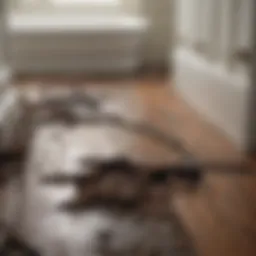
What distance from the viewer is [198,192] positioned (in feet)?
4.49

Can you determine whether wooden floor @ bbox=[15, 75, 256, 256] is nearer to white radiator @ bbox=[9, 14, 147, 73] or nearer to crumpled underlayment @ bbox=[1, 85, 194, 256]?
crumpled underlayment @ bbox=[1, 85, 194, 256]

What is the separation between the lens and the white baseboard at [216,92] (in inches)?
68.7

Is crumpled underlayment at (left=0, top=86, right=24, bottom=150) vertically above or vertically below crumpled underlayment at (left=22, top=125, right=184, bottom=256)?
below

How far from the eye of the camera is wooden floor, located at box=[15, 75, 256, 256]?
1.08 metres

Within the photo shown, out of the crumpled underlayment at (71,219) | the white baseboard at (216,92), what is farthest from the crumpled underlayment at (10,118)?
Result: the white baseboard at (216,92)

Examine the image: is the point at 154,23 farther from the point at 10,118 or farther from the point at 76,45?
the point at 10,118

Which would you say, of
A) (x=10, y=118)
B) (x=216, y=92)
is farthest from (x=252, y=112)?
(x=10, y=118)

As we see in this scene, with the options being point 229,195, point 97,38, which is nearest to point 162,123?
point 229,195

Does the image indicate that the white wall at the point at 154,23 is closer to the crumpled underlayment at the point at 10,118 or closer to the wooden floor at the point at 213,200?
the crumpled underlayment at the point at 10,118

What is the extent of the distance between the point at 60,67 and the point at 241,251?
2739mm

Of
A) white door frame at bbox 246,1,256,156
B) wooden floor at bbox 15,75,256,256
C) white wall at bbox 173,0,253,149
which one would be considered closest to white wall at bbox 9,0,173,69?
white wall at bbox 173,0,253,149

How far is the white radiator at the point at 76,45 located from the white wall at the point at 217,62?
0.78 metres

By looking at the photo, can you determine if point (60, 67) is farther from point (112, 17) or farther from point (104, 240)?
point (104, 240)

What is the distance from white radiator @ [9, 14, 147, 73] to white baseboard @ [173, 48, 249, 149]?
0.80m
